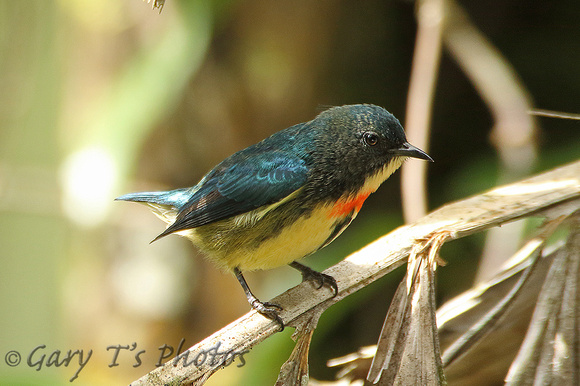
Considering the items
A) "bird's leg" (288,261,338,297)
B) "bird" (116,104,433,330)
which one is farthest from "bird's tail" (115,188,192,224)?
"bird's leg" (288,261,338,297)

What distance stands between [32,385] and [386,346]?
143cm

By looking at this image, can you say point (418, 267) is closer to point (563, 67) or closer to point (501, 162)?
point (501, 162)

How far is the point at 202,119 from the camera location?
173 inches

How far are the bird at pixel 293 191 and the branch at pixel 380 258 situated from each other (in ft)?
0.28

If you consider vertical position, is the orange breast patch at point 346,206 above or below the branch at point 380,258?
above

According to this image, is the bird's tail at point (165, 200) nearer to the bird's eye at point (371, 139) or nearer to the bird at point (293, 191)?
the bird at point (293, 191)

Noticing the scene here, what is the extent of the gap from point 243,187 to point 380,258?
665mm

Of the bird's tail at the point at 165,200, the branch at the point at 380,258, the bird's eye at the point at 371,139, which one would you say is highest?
the bird's tail at the point at 165,200

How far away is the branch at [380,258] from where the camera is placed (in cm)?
189

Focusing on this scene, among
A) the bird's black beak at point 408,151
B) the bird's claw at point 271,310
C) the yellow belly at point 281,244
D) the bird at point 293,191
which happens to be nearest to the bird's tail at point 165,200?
the bird at point 293,191

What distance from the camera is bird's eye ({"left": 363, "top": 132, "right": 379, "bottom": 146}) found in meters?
2.55

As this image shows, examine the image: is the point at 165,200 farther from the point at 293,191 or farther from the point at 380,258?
the point at 380,258

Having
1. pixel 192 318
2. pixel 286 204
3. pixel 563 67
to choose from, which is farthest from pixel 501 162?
pixel 192 318

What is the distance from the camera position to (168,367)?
185 cm
